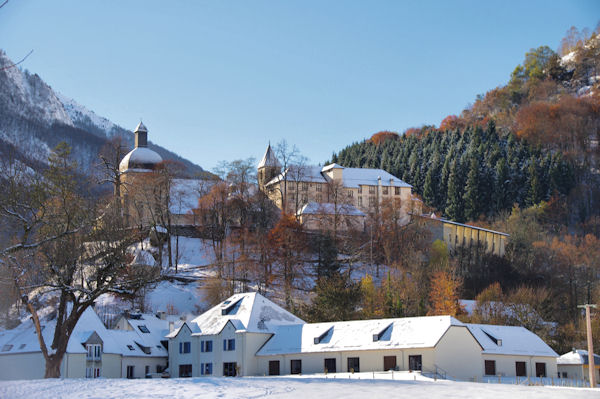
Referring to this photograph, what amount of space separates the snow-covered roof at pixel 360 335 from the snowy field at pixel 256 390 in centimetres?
1513

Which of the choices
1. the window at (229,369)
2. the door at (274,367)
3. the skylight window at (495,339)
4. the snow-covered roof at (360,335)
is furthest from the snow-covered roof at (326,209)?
the door at (274,367)

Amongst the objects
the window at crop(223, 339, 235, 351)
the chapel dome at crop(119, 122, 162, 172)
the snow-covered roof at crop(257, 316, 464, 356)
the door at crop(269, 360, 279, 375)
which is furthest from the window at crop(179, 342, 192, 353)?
the chapel dome at crop(119, 122, 162, 172)

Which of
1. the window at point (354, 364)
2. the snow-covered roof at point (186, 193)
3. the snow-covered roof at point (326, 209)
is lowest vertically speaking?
the window at point (354, 364)

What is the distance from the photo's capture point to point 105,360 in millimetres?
50500

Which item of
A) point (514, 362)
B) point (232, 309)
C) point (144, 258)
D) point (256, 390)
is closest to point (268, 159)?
point (144, 258)

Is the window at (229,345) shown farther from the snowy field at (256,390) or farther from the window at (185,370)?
the snowy field at (256,390)

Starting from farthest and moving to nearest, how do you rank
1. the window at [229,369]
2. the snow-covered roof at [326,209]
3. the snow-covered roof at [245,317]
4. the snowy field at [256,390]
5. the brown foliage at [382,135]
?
the brown foliage at [382,135]
the snow-covered roof at [326,209]
the snow-covered roof at [245,317]
the window at [229,369]
the snowy field at [256,390]

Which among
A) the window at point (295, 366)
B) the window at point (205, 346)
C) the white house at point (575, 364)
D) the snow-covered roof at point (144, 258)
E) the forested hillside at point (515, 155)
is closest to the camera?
the window at point (295, 366)

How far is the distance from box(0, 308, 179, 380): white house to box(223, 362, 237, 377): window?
361 inches

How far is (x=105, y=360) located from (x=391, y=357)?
840 inches

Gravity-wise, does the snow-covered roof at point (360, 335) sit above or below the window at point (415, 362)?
above

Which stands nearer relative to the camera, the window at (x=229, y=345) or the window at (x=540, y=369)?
the window at (x=229, y=345)

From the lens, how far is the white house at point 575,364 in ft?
179

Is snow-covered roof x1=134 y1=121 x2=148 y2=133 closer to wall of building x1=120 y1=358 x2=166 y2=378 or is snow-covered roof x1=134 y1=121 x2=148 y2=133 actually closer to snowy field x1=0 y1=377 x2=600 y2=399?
wall of building x1=120 y1=358 x2=166 y2=378
